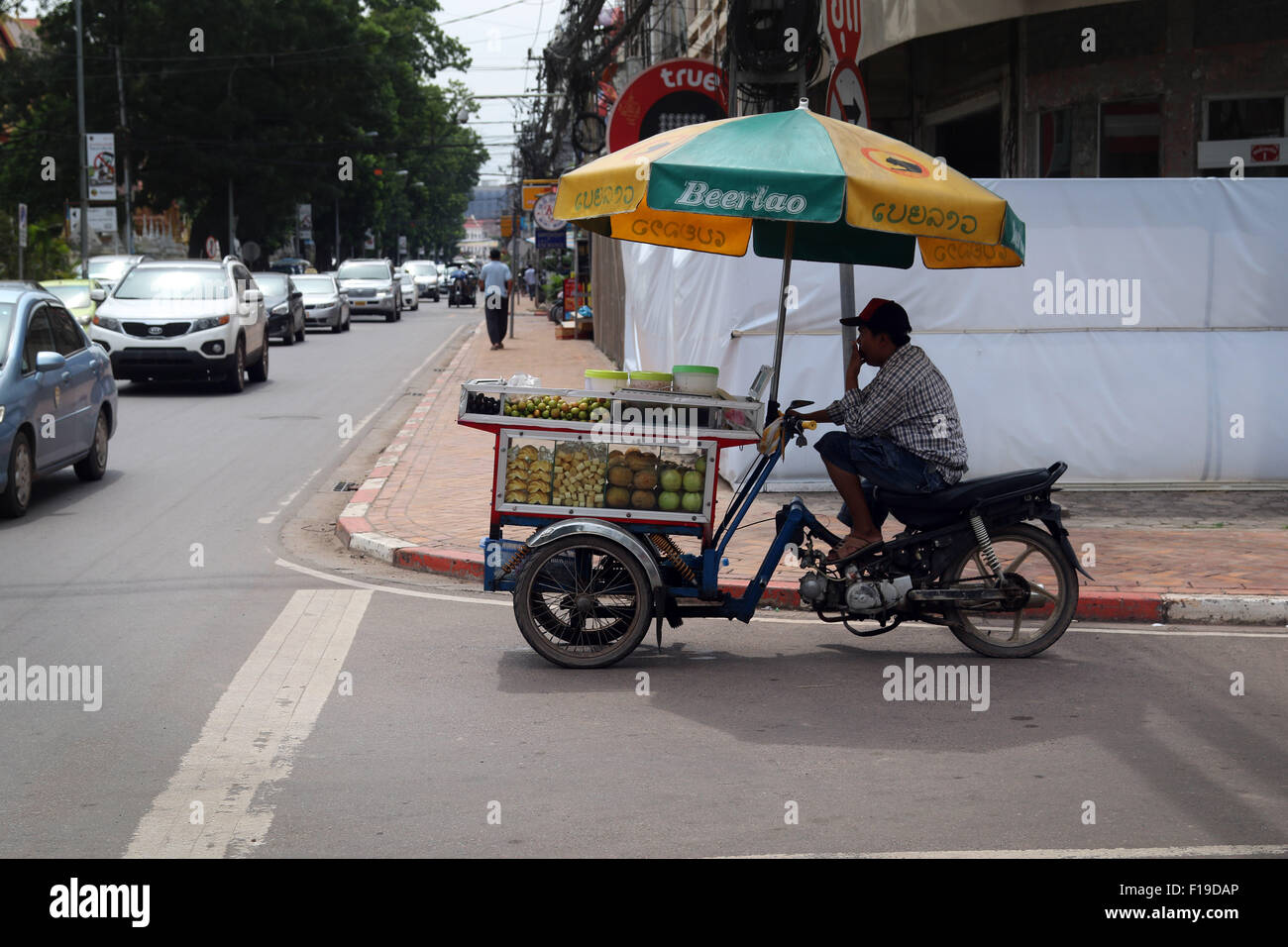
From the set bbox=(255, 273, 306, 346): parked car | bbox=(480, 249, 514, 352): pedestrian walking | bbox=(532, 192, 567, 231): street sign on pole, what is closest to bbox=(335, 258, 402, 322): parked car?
bbox=(532, 192, 567, 231): street sign on pole

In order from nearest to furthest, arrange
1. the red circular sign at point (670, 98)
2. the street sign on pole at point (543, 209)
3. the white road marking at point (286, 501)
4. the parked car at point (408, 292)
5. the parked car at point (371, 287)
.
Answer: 1. the white road marking at point (286, 501)
2. the red circular sign at point (670, 98)
3. the street sign on pole at point (543, 209)
4. the parked car at point (371, 287)
5. the parked car at point (408, 292)

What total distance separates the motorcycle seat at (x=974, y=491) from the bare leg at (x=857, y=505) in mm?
143

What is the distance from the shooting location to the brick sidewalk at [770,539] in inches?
328

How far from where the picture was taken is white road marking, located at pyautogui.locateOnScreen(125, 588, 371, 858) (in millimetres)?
4645

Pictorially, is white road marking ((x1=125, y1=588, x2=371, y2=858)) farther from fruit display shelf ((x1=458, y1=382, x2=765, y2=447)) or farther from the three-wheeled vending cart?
fruit display shelf ((x1=458, y1=382, x2=765, y2=447))

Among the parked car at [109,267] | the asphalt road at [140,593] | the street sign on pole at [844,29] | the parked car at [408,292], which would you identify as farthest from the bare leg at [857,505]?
the parked car at [408,292]

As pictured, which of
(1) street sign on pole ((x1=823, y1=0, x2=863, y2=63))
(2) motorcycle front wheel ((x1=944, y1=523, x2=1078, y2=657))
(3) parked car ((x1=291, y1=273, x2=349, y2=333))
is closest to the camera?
(2) motorcycle front wheel ((x1=944, y1=523, x2=1078, y2=657))

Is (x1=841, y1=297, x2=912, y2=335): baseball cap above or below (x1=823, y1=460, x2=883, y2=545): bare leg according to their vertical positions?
above

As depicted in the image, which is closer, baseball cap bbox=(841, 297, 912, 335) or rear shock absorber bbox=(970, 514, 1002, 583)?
rear shock absorber bbox=(970, 514, 1002, 583)

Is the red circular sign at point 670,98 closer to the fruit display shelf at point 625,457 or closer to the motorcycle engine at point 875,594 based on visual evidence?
the fruit display shelf at point 625,457

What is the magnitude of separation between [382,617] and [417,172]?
9808 centimetres

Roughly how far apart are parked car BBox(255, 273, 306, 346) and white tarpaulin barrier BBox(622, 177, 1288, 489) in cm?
2136

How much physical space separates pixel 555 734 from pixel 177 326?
1568 cm
